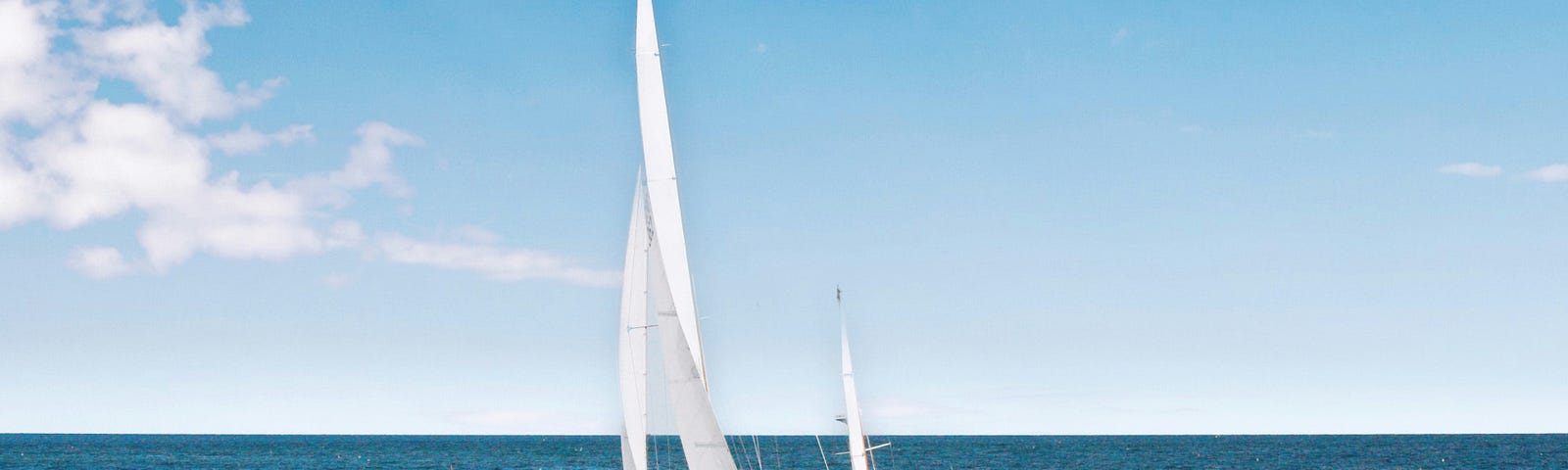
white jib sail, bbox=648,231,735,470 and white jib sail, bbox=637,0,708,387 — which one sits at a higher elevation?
white jib sail, bbox=637,0,708,387

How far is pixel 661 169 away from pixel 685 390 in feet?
13.7

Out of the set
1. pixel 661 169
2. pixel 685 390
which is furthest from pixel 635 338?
pixel 661 169

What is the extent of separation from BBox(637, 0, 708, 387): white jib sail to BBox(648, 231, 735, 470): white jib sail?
14cm

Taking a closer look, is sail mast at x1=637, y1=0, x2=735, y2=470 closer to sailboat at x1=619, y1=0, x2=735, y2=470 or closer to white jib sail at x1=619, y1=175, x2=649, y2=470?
sailboat at x1=619, y1=0, x2=735, y2=470

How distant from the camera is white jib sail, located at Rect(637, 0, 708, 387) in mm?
25203

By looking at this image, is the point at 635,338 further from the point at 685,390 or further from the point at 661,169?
the point at 661,169

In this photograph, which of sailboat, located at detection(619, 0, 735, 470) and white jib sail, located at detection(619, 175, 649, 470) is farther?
white jib sail, located at detection(619, 175, 649, 470)

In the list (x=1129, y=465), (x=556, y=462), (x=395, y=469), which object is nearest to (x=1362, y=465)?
(x=1129, y=465)

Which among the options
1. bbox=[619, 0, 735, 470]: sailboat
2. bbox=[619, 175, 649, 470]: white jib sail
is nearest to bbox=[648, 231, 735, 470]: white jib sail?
bbox=[619, 0, 735, 470]: sailboat

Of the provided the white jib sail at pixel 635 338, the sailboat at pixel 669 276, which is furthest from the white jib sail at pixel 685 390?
the white jib sail at pixel 635 338

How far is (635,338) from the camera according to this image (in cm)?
2823

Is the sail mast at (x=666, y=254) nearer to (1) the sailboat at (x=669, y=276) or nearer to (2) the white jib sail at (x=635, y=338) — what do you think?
(1) the sailboat at (x=669, y=276)

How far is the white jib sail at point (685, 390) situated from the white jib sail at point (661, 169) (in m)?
0.14

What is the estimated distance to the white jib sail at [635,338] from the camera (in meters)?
28.1
